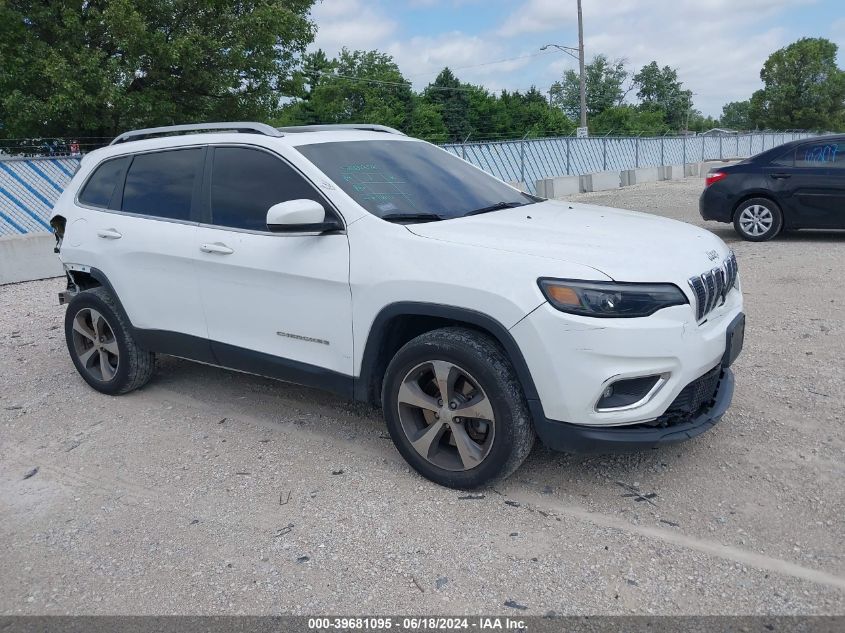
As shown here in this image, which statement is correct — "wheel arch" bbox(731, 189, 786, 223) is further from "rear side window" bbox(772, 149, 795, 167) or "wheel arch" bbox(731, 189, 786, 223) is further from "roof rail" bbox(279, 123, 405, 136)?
"roof rail" bbox(279, 123, 405, 136)

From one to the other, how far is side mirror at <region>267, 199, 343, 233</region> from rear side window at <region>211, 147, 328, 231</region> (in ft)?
0.70

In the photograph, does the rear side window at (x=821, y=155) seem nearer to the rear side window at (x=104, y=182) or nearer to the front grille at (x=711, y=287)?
the front grille at (x=711, y=287)

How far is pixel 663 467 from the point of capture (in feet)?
12.3

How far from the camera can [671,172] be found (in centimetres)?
2988

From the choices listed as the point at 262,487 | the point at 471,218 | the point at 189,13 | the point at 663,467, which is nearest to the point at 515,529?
the point at 663,467

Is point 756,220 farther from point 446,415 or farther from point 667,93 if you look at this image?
point 667,93

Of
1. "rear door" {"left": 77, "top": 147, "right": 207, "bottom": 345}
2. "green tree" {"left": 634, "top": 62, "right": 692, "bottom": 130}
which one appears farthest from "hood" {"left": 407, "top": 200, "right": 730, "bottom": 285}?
"green tree" {"left": 634, "top": 62, "right": 692, "bottom": 130}

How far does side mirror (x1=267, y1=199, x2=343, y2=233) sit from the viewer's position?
3.59 m

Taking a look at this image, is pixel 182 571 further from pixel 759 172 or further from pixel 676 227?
pixel 759 172

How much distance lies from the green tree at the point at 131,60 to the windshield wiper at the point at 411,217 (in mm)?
13946

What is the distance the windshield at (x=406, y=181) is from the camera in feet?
12.7

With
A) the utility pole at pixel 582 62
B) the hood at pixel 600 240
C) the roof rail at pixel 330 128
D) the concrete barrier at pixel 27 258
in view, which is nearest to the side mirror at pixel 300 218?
the hood at pixel 600 240

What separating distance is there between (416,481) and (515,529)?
66cm

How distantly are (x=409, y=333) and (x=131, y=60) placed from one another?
15.0 meters
